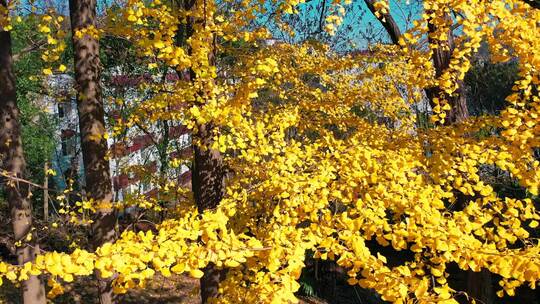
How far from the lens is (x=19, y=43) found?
15.8 m

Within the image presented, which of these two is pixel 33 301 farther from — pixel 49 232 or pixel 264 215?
pixel 49 232

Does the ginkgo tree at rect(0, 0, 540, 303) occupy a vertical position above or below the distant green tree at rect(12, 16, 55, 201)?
below

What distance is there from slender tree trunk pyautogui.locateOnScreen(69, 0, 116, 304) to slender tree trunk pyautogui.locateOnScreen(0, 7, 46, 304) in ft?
3.63

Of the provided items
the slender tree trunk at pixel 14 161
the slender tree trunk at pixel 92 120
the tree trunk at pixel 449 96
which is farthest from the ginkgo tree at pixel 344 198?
the slender tree trunk at pixel 14 161

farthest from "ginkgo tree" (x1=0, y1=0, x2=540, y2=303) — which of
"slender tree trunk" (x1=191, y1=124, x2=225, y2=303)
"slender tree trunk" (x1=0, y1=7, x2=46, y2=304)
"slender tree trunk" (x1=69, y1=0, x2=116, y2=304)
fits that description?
"slender tree trunk" (x1=0, y1=7, x2=46, y2=304)

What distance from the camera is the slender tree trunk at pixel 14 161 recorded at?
498 centimetres

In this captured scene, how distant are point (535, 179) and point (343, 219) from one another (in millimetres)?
1562

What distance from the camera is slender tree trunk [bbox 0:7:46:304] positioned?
4.98 m

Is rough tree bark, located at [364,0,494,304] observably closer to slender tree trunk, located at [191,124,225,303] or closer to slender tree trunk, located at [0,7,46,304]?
slender tree trunk, located at [191,124,225,303]

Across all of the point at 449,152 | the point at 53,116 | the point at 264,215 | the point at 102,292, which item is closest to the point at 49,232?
the point at 53,116

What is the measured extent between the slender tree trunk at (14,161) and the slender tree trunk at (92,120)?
3.63 feet

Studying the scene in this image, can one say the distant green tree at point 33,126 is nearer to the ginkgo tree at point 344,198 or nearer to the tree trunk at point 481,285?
the ginkgo tree at point 344,198

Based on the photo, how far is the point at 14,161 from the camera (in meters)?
5.15

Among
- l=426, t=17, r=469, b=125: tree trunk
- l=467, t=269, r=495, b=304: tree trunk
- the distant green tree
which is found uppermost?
the distant green tree
